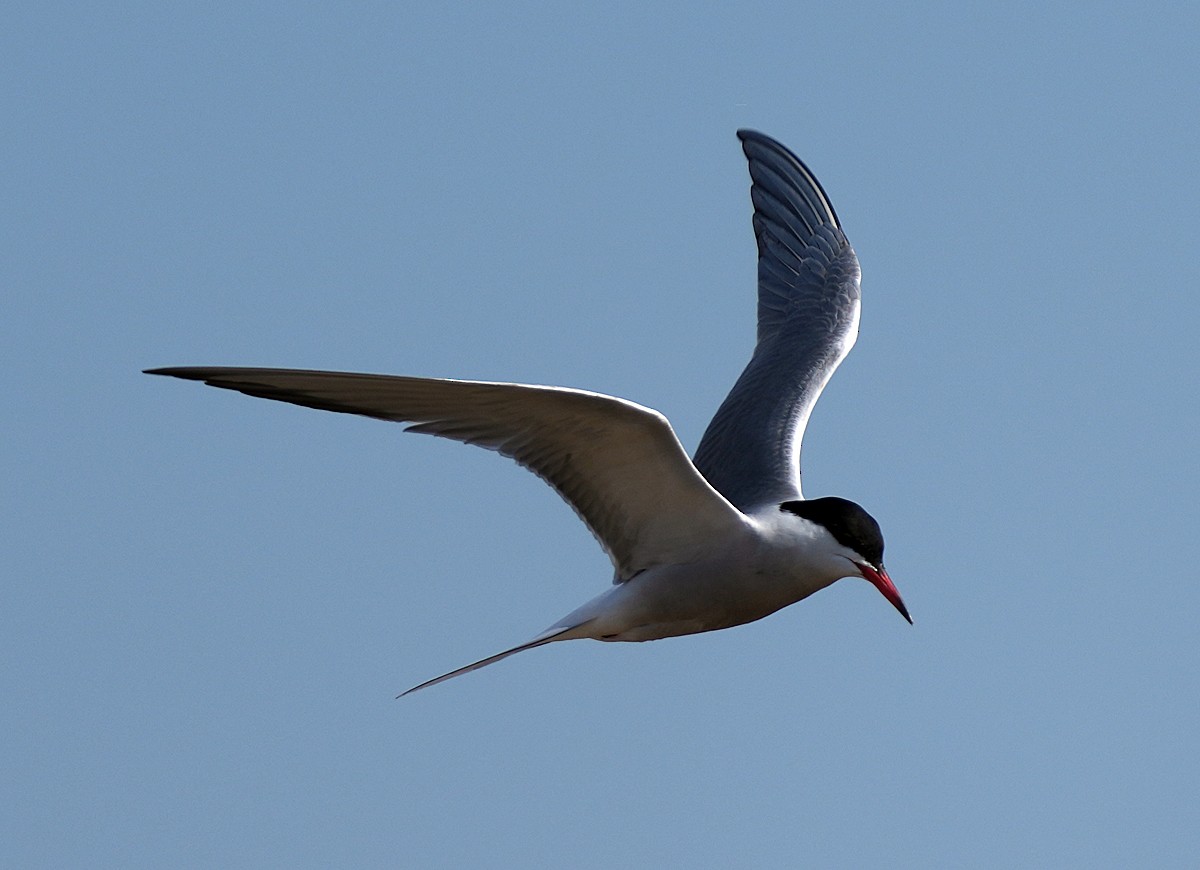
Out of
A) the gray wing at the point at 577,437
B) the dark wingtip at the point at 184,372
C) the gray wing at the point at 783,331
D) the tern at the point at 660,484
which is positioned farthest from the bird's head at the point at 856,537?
the dark wingtip at the point at 184,372

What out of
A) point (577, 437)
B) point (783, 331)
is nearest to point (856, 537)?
point (577, 437)

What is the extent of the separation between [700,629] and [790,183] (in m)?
4.95

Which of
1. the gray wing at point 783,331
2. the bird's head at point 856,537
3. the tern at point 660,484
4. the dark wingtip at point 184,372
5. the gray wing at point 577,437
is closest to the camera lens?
the dark wingtip at point 184,372

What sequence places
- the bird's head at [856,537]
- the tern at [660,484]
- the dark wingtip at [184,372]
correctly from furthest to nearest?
the bird's head at [856,537], the tern at [660,484], the dark wingtip at [184,372]

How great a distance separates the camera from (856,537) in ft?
25.8

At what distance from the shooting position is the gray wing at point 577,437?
6.35m

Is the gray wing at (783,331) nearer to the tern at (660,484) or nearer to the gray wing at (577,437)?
the tern at (660,484)

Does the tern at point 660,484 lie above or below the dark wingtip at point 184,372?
below

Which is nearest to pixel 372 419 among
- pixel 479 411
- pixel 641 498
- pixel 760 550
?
pixel 479 411

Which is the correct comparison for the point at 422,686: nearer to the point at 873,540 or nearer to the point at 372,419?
the point at 372,419

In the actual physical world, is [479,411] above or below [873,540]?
above

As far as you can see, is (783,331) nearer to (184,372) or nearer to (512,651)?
(512,651)

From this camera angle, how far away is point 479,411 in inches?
271

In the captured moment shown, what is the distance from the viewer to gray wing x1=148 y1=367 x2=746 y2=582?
635 centimetres
